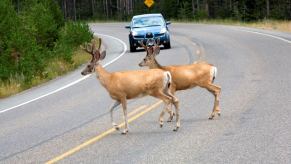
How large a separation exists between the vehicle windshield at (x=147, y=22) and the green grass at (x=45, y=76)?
168 inches

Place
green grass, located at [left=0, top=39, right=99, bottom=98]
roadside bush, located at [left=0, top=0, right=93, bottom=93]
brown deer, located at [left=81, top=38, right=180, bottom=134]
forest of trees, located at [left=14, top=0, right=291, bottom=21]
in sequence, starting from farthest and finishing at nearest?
forest of trees, located at [left=14, top=0, right=291, bottom=21]
roadside bush, located at [left=0, top=0, right=93, bottom=93]
green grass, located at [left=0, top=39, right=99, bottom=98]
brown deer, located at [left=81, top=38, right=180, bottom=134]

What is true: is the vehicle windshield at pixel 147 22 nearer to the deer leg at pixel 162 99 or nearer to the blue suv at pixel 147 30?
the blue suv at pixel 147 30

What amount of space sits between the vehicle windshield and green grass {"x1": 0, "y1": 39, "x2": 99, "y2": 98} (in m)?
4.27

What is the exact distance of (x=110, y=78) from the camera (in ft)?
38.4

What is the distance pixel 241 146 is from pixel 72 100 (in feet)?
26.1

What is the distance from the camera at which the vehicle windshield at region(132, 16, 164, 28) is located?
32.7 metres

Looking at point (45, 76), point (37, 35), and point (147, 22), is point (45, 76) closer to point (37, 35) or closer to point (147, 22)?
point (147, 22)

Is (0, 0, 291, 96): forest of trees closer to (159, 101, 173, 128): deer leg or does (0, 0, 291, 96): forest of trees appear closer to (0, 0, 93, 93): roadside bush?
(0, 0, 93, 93): roadside bush

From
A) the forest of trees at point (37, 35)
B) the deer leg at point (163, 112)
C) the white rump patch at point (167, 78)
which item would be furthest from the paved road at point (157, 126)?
the forest of trees at point (37, 35)

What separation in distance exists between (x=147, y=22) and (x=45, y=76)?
10.0m

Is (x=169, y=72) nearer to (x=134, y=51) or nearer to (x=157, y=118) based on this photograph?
(x=157, y=118)

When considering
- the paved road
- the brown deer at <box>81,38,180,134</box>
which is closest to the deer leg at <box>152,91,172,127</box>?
the brown deer at <box>81,38,180,134</box>

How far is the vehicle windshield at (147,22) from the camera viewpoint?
32.7 m

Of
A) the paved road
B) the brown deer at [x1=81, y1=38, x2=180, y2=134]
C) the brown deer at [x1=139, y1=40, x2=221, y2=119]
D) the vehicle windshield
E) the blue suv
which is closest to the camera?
the paved road
